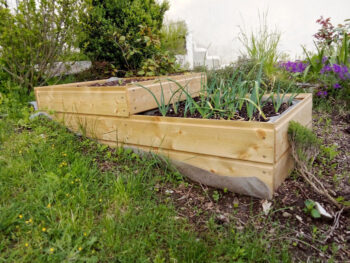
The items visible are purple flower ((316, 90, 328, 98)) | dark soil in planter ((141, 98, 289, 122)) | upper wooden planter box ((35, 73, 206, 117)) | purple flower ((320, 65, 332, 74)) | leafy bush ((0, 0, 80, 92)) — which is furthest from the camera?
purple flower ((320, 65, 332, 74))

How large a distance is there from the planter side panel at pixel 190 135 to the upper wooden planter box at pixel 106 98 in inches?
3.8

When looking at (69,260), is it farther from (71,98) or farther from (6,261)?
(71,98)

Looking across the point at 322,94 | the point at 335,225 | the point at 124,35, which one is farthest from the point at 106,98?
the point at 322,94

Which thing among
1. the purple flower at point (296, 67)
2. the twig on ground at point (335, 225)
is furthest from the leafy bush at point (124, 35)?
the twig on ground at point (335, 225)

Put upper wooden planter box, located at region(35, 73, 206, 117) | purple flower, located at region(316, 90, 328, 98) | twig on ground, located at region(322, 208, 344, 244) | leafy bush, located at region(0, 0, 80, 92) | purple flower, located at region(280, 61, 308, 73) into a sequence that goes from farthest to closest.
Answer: purple flower, located at region(280, 61, 308, 73) → purple flower, located at region(316, 90, 328, 98) → leafy bush, located at region(0, 0, 80, 92) → upper wooden planter box, located at region(35, 73, 206, 117) → twig on ground, located at region(322, 208, 344, 244)

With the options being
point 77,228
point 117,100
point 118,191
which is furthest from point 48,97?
point 77,228

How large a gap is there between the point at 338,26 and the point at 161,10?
287cm

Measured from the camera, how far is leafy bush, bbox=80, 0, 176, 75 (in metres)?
4.31

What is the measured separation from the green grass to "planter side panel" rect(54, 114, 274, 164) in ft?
0.66

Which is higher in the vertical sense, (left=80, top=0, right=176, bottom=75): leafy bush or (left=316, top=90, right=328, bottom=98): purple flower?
(left=80, top=0, right=176, bottom=75): leafy bush

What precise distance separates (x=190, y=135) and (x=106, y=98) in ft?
3.07

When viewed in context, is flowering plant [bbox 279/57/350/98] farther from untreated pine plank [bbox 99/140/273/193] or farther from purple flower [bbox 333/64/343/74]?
untreated pine plank [bbox 99/140/273/193]

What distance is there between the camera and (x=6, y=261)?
4.88ft

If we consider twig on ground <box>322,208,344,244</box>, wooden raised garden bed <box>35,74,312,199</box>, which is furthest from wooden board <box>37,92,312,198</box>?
twig on ground <box>322,208,344,244</box>
